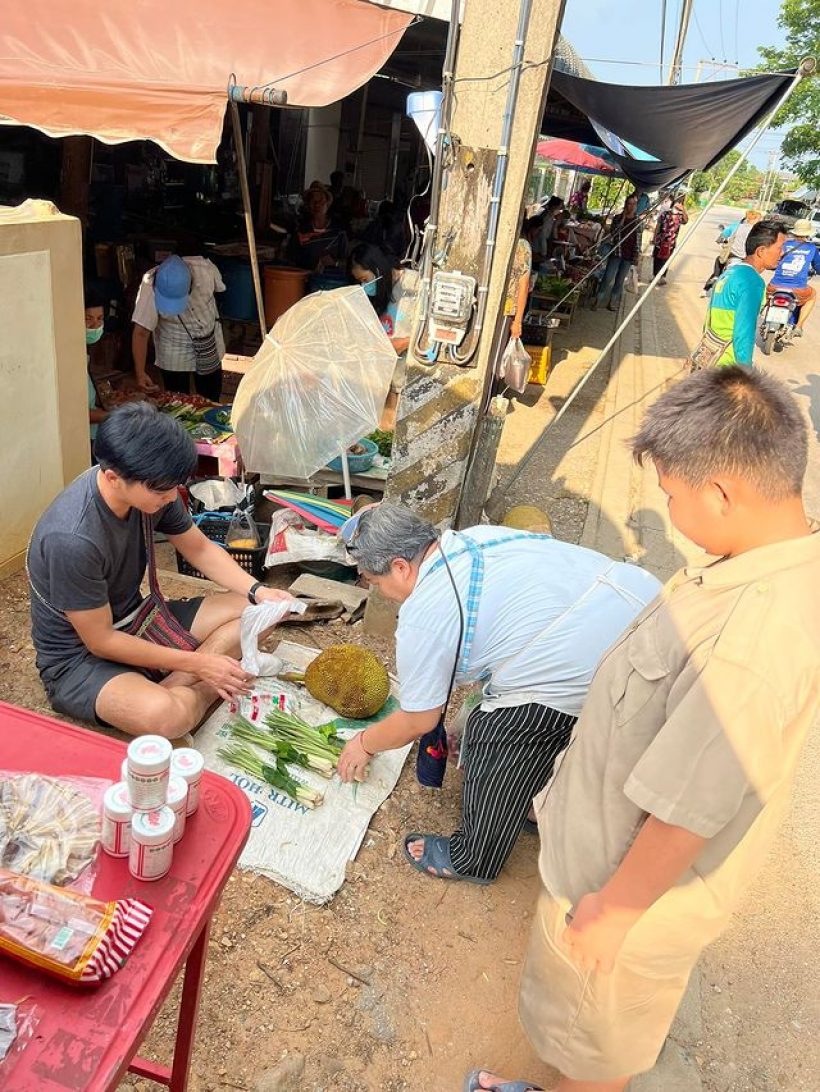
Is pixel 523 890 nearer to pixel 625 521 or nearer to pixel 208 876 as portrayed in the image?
pixel 208 876

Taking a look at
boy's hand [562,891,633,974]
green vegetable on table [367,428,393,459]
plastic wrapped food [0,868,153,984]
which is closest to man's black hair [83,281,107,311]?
green vegetable on table [367,428,393,459]

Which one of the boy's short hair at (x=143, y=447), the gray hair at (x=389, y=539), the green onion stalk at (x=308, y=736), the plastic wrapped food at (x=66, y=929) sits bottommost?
the green onion stalk at (x=308, y=736)

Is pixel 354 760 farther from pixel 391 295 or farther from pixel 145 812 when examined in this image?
pixel 391 295

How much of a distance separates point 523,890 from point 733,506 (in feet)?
6.22

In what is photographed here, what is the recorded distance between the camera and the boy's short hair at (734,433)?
1.17 meters

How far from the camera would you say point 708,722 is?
1.16m

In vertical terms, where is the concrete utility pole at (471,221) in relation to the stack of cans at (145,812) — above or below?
above

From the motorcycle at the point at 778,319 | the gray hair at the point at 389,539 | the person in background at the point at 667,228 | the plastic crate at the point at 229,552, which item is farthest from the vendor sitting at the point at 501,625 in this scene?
the person in background at the point at 667,228

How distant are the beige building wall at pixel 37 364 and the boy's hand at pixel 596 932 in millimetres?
3433

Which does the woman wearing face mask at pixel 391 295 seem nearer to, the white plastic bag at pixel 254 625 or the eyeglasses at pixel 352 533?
the white plastic bag at pixel 254 625

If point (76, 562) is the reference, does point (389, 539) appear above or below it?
above

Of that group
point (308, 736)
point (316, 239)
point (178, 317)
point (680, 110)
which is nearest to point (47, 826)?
point (308, 736)

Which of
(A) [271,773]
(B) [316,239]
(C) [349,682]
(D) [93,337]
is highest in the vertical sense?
(B) [316,239]

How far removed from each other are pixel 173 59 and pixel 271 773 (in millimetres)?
5011
